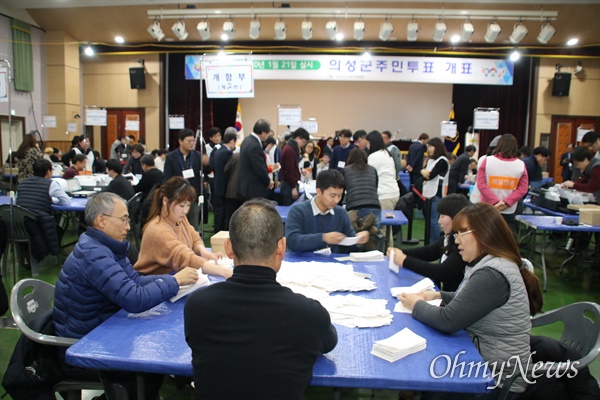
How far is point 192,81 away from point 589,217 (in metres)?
9.93

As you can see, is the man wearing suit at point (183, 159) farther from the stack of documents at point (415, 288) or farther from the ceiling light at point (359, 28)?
the ceiling light at point (359, 28)

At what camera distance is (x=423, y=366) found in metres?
1.59

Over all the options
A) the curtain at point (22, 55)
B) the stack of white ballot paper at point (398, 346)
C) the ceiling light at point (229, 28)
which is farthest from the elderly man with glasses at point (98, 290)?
the curtain at point (22, 55)

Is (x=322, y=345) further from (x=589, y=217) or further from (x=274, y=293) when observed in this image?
(x=589, y=217)

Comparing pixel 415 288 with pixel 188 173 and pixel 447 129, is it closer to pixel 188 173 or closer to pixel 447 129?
pixel 188 173

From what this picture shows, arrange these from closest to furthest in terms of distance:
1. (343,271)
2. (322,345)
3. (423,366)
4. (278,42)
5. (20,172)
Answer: (322,345), (423,366), (343,271), (20,172), (278,42)

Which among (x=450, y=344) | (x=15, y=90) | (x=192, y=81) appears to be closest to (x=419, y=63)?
(x=192, y=81)

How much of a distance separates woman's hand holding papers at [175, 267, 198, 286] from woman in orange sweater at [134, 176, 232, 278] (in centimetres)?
27

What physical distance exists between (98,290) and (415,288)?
1.40m

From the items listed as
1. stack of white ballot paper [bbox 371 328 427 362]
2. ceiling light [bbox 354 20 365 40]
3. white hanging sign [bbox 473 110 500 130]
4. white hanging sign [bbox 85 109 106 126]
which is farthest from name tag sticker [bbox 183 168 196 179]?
white hanging sign [bbox 473 110 500 130]

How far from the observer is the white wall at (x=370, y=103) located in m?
12.4

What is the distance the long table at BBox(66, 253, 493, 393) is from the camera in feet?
4.95

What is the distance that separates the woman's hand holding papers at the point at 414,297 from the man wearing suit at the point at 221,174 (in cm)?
421

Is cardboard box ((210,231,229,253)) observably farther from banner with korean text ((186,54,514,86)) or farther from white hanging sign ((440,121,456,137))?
banner with korean text ((186,54,514,86))
